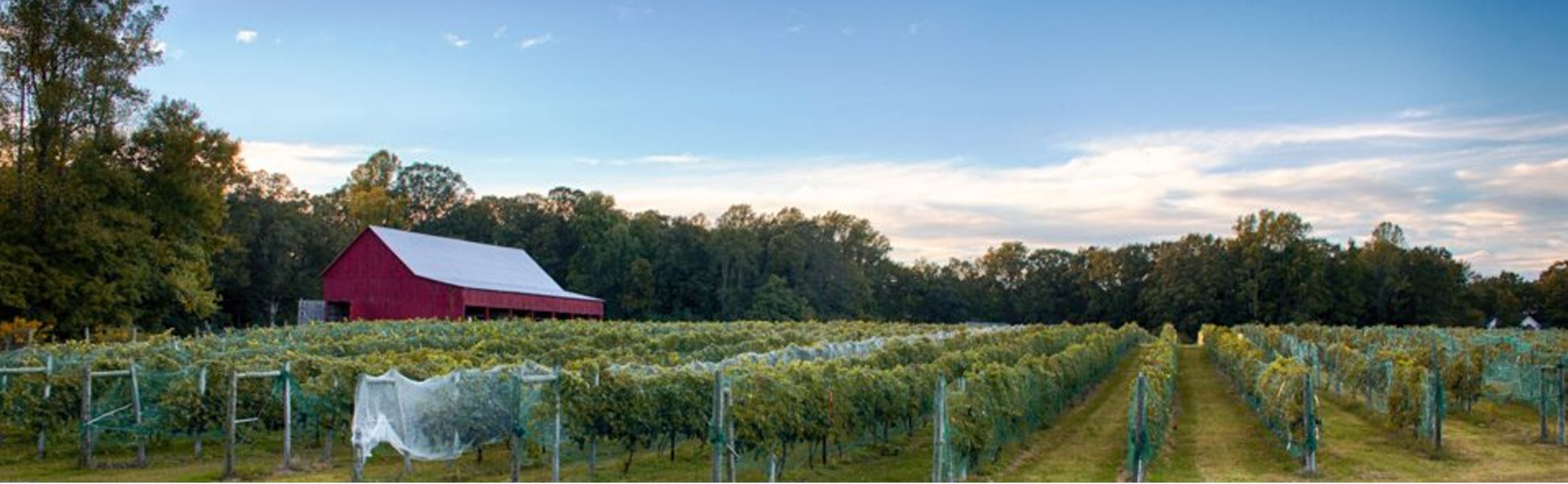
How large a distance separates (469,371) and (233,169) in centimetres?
3729

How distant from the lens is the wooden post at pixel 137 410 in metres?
18.7

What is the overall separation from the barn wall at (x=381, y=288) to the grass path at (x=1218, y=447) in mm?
35492

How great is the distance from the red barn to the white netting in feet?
131

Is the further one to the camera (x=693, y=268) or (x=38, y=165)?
(x=693, y=268)

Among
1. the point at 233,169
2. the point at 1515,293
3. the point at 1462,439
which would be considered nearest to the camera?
the point at 1462,439

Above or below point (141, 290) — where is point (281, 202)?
above

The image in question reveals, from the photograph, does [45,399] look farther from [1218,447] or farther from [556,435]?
[1218,447]

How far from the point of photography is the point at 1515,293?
379 feet

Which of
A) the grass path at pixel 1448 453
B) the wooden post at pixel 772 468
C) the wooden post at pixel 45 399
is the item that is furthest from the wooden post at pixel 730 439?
the wooden post at pixel 45 399

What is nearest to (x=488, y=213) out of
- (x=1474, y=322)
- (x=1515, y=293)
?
(x=1474, y=322)

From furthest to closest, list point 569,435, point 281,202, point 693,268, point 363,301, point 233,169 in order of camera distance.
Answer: point 693,268, point 281,202, point 363,301, point 233,169, point 569,435

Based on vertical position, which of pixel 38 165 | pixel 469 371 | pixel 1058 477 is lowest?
pixel 1058 477

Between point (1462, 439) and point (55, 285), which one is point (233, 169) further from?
point (1462, 439)

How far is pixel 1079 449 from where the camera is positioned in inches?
846
